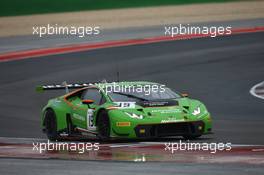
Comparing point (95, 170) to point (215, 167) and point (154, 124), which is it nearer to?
point (215, 167)

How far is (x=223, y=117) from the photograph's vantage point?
765 inches

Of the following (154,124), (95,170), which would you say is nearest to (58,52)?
(154,124)

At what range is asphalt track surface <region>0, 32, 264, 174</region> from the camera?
19.0m

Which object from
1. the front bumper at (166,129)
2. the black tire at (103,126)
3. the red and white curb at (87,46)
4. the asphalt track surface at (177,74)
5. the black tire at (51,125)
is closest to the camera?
the front bumper at (166,129)

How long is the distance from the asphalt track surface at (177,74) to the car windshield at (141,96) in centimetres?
100

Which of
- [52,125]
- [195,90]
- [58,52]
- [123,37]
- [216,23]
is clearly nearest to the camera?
[52,125]

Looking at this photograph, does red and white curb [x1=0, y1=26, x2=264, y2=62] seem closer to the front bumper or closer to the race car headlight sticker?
the race car headlight sticker

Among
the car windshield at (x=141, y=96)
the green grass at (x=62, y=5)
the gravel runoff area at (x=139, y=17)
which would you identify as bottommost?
the car windshield at (x=141, y=96)

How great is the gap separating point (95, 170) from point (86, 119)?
5169 millimetres

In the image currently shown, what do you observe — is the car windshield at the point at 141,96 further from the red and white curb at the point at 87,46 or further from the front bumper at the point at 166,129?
the red and white curb at the point at 87,46

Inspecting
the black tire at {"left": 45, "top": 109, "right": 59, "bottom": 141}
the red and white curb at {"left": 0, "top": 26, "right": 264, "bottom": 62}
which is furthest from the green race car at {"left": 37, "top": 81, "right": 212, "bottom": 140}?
the red and white curb at {"left": 0, "top": 26, "right": 264, "bottom": 62}

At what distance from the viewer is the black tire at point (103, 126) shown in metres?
15.8

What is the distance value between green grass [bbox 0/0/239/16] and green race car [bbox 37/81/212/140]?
2186 centimetres

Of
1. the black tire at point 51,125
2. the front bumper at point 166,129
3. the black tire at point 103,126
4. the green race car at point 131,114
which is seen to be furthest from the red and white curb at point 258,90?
the black tire at point 103,126
